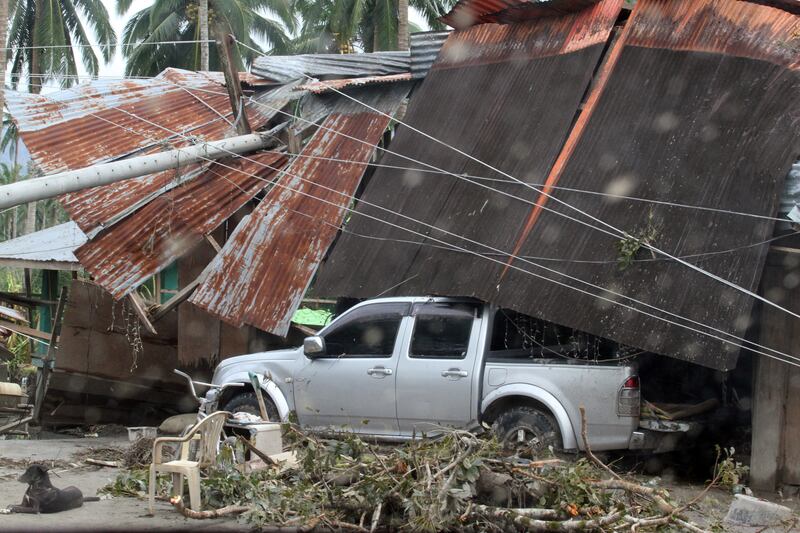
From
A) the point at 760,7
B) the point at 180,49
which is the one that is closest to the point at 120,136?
the point at 760,7

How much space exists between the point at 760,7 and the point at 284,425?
6.81m

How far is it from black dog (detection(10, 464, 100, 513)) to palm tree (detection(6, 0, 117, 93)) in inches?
1216

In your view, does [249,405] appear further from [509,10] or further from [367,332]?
[509,10]

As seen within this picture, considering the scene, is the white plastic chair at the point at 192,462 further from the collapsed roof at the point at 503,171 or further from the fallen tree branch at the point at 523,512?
the collapsed roof at the point at 503,171

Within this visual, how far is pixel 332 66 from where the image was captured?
51.5ft

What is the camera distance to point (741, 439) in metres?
10.4

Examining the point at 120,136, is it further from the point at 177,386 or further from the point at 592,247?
the point at 592,247

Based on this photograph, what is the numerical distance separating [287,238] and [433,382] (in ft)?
12.0

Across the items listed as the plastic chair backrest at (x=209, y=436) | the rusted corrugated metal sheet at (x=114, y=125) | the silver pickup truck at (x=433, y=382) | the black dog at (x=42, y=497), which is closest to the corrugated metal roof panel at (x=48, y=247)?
the rusted corrugated metal sheet at (x=114, y=125)

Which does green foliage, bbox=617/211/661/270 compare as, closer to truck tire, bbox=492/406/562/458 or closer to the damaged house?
the damaged house

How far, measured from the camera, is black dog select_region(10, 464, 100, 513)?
7.58 meters

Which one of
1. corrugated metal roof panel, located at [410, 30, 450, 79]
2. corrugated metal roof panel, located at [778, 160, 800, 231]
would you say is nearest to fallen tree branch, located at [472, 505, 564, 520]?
corrugated metal roof panel, located at [778, 160, 800, 231]

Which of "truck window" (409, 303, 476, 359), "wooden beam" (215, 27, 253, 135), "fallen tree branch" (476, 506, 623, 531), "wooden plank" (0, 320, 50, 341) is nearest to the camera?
"fallen tree branch" (476, 506, 623, 531)

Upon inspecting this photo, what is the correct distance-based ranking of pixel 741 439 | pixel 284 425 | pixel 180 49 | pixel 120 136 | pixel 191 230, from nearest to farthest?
pixel 284 425 < pixel 741 439 < pixel 191 230 < pixel 120 136 < pixel 180 49
